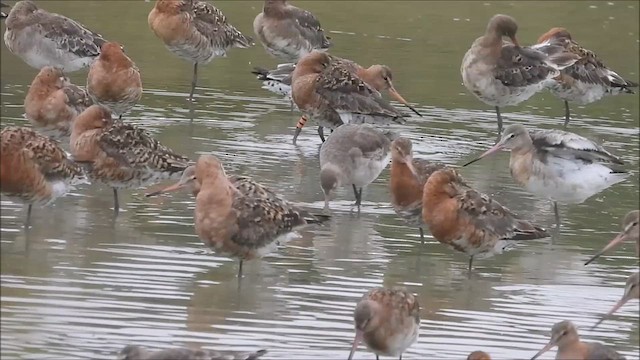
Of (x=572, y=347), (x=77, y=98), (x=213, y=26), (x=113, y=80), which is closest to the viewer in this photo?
(x=572, y=347)

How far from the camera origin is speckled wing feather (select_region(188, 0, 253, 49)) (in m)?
18.6

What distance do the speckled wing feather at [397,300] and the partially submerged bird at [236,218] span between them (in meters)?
1.64

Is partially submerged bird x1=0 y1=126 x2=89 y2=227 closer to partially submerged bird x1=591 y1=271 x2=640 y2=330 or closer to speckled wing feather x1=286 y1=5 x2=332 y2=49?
partially submerged bird x1=591 y1=271 x2=640 y2=330

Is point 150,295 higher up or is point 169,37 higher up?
point 169,37

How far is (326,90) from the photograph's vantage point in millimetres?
15523

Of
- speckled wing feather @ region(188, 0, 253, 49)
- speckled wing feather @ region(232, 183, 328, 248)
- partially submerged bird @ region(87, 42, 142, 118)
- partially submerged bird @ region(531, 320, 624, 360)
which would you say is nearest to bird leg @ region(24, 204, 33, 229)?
speckled wing feather @ region(232, 183, 328, 248)

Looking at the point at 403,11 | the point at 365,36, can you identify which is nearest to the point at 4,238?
the point at 365,36

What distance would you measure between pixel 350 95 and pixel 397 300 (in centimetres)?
674

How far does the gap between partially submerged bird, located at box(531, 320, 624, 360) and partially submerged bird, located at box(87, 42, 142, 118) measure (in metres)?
7.57

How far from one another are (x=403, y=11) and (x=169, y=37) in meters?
6.95

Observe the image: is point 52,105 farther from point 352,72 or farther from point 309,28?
point 309,28

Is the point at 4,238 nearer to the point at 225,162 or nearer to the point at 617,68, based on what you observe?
the point at 225,162

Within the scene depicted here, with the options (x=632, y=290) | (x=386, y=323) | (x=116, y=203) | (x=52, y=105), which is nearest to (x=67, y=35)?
(x=52, y=105)

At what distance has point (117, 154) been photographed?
12.4 m
